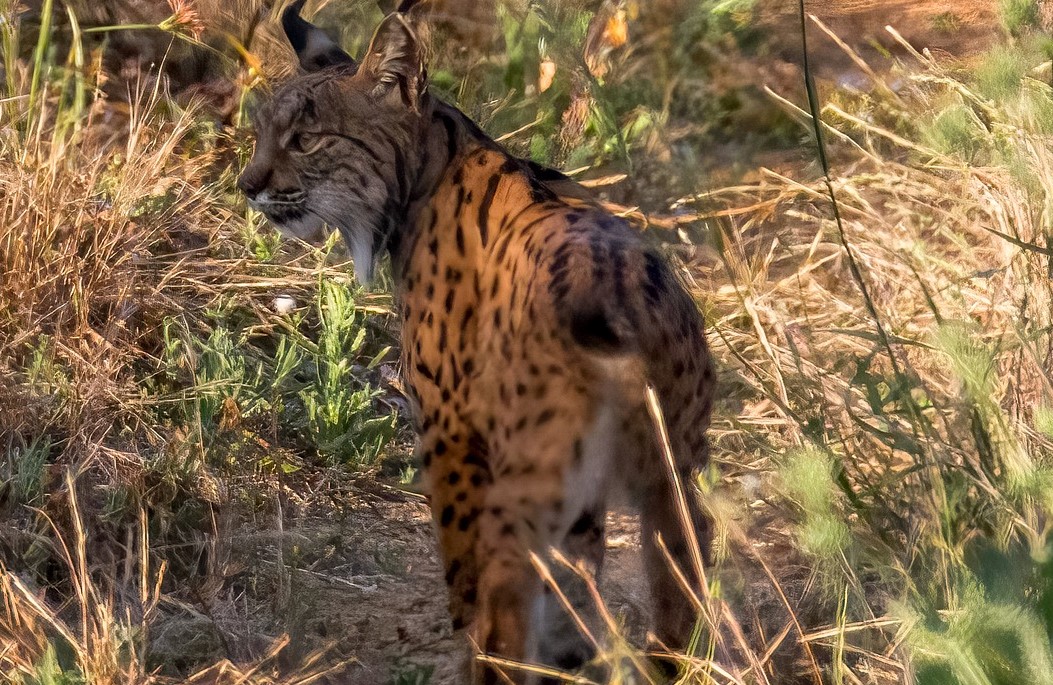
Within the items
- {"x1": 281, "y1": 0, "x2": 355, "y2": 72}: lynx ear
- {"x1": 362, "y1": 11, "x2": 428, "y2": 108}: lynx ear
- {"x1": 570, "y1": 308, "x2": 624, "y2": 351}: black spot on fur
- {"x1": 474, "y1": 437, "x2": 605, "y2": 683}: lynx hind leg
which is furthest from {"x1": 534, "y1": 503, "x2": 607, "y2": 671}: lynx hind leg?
{"x1": 281, "y1": 0, "x2": 355, "y2": 72}: lynx ear

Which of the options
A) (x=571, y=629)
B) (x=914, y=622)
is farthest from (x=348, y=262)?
(x=914, y=622)

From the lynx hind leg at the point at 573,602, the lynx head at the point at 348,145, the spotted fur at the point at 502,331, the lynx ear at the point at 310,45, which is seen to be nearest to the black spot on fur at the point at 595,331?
the spotted fur at the point at 502,331

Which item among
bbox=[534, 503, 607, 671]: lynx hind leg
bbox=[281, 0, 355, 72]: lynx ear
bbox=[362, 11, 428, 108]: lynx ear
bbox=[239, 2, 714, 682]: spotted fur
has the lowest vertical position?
bbox=[534, 503, 607, 671]: lynx hind leg

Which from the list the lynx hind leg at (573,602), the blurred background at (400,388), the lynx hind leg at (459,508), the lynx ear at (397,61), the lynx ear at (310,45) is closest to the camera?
the blurred background at (400,388)

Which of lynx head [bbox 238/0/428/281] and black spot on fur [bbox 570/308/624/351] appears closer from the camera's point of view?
black spot on fur [bbox 570/308/624/351]

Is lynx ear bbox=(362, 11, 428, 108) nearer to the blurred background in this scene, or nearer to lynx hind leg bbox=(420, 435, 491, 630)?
the blurred background

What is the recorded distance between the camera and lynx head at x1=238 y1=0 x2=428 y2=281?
3705 millimetres

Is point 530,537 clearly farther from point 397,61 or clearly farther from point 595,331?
point 397,61

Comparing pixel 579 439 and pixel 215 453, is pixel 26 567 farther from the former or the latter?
pixel 579 439

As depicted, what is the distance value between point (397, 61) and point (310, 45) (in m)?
0.63

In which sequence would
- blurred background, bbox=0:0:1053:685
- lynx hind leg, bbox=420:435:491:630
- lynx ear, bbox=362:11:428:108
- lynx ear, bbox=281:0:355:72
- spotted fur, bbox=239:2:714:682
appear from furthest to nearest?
lynx ear, bbox=281:0:355:72 < lynx ear, bbox=362:11:428:108 < lynx hind leg, bbox=420:435:491:630 < spotted fur, bbox=239:2:714:682 < blurred background, bbox=0:0:1053:685

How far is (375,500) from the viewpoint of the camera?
4.54 metres

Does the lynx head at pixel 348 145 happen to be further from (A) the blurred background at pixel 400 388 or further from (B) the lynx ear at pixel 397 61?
(A) the blurred background at pixel 400 388

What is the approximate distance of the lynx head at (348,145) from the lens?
3.71m
